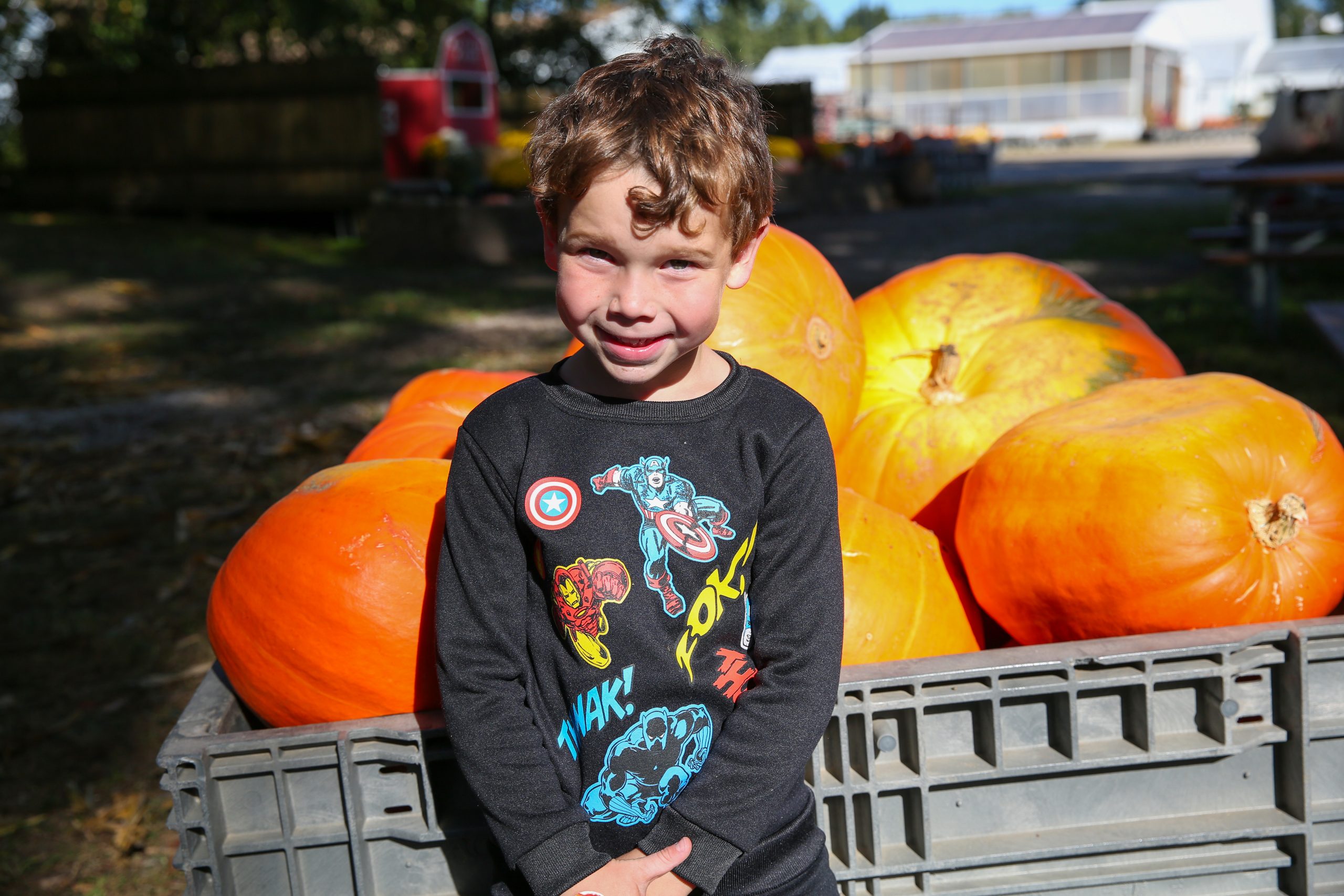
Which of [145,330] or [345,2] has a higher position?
[345,2]

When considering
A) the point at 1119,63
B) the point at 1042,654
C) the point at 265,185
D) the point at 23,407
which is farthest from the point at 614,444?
the point at 1119,63

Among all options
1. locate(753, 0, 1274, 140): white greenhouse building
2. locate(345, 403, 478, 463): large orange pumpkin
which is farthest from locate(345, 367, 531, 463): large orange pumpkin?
locate(753, 0, 1274, 140): white greenhouse building

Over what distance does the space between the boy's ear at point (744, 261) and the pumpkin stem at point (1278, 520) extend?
100 centimetres

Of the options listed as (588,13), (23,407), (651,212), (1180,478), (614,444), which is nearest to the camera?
(651,212)

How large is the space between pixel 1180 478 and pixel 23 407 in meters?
6.49

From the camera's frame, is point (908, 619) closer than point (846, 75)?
Yes

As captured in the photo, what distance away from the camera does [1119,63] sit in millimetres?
55000

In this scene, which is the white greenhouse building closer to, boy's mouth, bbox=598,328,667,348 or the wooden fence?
the wooden fence

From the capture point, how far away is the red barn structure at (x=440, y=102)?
13.7 m

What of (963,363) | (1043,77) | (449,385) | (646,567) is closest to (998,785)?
(646,567)

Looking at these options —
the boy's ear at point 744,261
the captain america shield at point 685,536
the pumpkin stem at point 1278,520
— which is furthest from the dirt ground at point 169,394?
the pumpkin stem at point 1278,520

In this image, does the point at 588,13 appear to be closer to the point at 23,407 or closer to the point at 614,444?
the point at 23,407

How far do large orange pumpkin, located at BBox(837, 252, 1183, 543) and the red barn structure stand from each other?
1140 cm

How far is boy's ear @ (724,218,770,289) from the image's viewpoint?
155 cm
